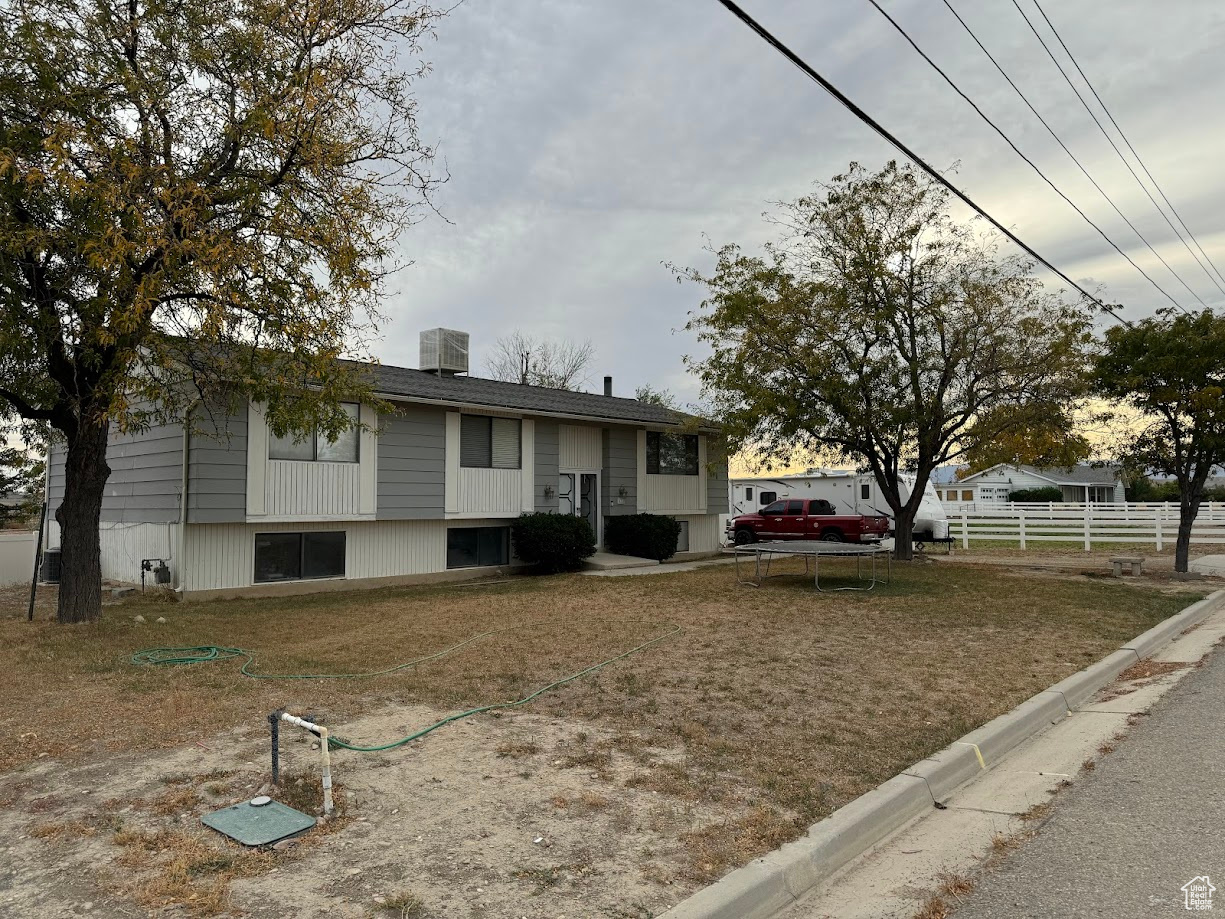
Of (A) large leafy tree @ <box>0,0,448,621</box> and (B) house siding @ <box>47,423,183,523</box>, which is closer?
(A) large leafy tree @ <box>0,0,448,621</box>

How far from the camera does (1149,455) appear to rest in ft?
58.0

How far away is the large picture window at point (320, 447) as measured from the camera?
14.7 metres

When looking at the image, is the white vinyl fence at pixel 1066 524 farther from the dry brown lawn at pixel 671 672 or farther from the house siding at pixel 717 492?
the dry brown lawn at pixel 671 672

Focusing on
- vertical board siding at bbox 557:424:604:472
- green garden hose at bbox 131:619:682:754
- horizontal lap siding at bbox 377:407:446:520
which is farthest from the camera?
vertical board siding at bbox 557:424:604:472

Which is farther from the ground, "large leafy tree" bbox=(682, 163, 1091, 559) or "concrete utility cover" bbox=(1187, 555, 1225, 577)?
A: "large leafy tree" bbox=(682, 163, 1091, 559)

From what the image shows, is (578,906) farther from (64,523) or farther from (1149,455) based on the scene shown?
(1149,455)

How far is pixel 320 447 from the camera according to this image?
15289 millimetres

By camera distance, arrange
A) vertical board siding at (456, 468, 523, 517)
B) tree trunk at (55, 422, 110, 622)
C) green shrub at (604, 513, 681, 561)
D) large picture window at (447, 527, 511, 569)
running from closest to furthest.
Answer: tree trunk at (55, 422, 110, 622)
vertical board siding at (456, 468, 523, 517)
large picture window at (447, 527, 511, 569)
green shrub at (604, 513, 681, 561)

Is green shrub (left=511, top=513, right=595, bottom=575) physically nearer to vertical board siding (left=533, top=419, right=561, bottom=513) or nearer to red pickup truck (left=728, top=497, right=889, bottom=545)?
vertical board siding (left=533, top=419, right=561, bottom=513)

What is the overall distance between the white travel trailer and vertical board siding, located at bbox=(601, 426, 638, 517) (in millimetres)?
7760

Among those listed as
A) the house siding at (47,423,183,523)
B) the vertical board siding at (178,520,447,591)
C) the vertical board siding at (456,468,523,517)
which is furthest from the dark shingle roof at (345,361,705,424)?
the house siding at (47,423,183,523)

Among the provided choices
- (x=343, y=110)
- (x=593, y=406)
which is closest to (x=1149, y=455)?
(x=593, y=406)

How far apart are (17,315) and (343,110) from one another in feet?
14.5

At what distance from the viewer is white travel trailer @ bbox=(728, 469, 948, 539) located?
27153 millimetres
